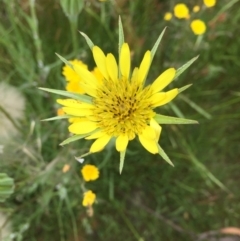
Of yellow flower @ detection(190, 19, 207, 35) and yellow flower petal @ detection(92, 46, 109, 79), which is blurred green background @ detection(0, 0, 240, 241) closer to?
yellow flower @ detection(190, 19, 207, 35)

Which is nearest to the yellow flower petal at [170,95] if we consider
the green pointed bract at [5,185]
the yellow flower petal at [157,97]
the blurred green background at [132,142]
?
the yellow flower petal at [157,97]

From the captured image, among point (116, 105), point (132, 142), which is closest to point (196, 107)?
point (132, 142)

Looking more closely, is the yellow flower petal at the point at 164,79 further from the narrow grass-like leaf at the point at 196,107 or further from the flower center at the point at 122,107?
the narrow grass-like leaf at the point at 196,107

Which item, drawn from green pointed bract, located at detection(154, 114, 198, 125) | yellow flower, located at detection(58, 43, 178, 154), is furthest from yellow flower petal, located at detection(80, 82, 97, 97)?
green pointed bract, located at detection(154, 114, 198, 125)

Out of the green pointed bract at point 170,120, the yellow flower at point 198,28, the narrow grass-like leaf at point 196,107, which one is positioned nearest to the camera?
the green pointed bract at point 170,120

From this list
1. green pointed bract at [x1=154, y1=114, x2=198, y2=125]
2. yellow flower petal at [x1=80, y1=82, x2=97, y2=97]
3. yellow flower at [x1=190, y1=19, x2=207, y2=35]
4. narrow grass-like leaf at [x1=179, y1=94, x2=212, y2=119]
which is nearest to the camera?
green pointed bract at [x1=154, y1=114, x2=198, y2=125]

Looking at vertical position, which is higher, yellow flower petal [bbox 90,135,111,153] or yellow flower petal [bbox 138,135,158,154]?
yellow flower petal [bbox 90,135,111,153]

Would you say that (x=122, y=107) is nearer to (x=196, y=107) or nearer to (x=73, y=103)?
(x=73, y=103)
